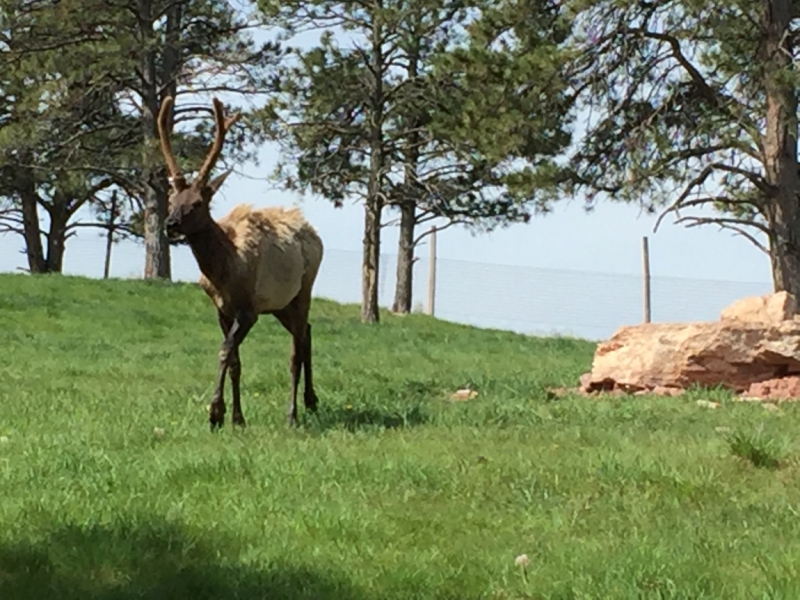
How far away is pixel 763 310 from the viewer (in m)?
10.9

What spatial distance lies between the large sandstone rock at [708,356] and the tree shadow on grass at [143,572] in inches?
264

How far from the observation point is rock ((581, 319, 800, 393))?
10188mm

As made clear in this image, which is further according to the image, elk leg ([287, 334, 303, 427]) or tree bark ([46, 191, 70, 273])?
tree bark ([46, 191, 70, 273])

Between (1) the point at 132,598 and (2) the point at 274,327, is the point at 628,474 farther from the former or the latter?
(2) the point at 274,327

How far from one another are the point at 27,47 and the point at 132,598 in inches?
859

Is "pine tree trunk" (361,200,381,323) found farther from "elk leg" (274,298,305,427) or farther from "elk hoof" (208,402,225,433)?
"elk hoof" (208,402,225,433)

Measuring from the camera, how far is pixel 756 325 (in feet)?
34.0

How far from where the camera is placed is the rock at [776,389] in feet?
32.0

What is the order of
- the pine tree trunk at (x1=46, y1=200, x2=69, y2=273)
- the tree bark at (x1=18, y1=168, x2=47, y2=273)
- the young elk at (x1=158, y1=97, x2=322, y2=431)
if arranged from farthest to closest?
the pine tree trunk at (x1=46, y1=200, x2=69, y2=273) → the tree bark at (x1=18, y1=168, x2=47, y2=273) → the young elk at (x1=158, y1=97, x2=322, y2=431)

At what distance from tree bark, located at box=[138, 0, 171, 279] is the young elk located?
1440 cm

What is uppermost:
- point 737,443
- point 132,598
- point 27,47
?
point 27,47

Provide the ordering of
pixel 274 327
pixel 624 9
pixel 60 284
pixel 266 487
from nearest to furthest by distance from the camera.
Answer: pixel 266 487
pixel 624 9
pixel 274 327
pixel 60 284

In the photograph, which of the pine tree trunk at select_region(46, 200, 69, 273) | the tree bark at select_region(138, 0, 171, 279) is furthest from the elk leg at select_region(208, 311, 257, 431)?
the pine tree trunk at select_region(46, 200, 69, 273)

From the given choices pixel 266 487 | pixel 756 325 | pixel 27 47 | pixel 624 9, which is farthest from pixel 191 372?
pixel 27 47
